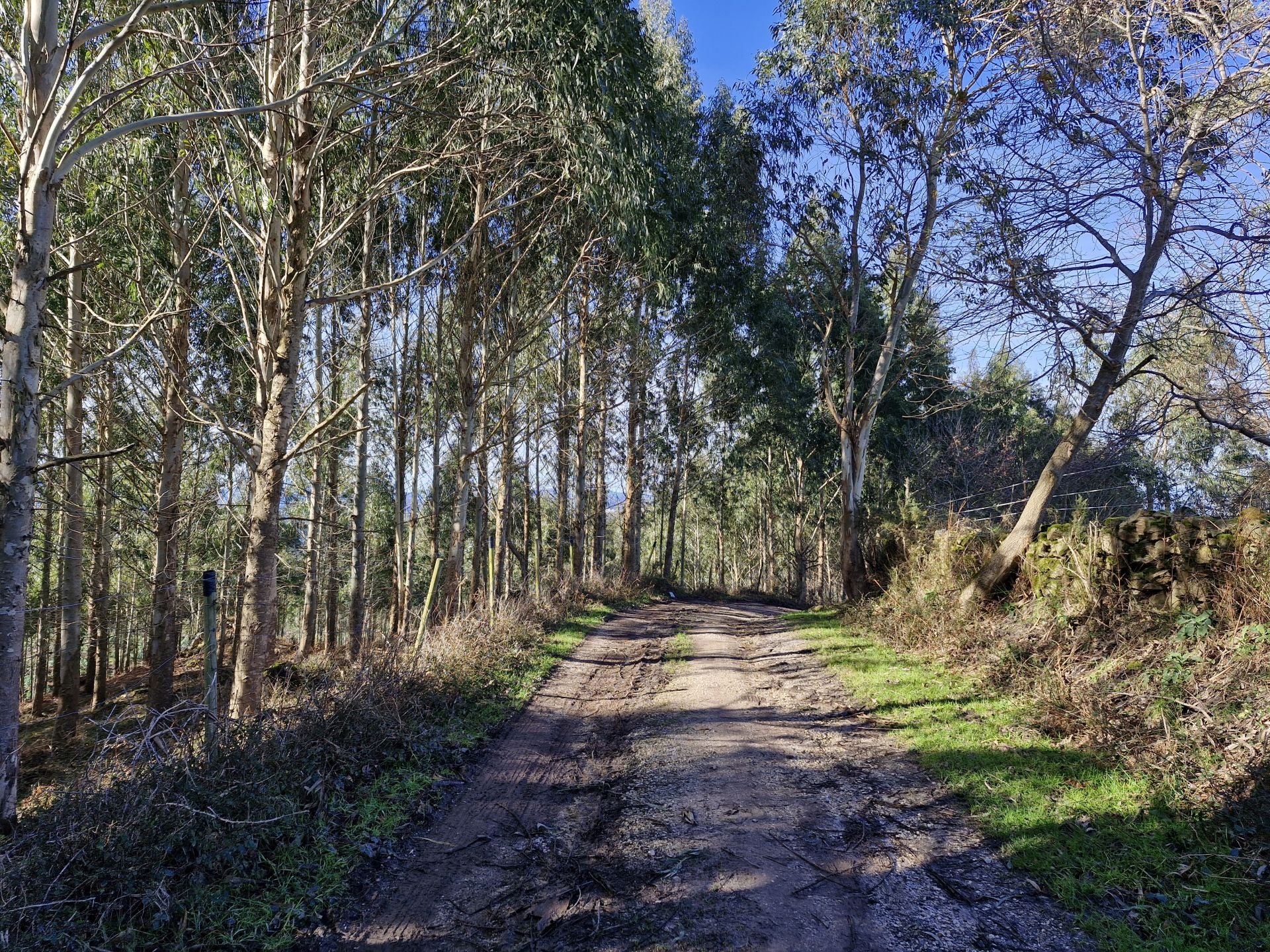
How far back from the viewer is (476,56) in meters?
7.62

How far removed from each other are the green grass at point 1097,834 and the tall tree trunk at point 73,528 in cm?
1128

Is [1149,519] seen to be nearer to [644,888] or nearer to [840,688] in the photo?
[840,688]

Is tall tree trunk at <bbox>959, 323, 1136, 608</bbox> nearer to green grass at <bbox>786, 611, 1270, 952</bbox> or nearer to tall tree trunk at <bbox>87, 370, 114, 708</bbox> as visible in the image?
green grass at <bbox>786, 611, 1270, 952</bbox>

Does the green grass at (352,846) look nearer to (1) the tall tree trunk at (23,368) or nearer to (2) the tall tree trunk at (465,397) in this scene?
(1) the tall tree trunk at (23,368)

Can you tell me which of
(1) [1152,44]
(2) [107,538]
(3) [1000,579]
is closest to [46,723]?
(2) [107,538]

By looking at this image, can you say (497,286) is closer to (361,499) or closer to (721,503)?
(361,499)

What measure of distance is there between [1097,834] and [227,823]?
4776 mm

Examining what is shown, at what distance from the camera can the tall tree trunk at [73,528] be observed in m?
10.7

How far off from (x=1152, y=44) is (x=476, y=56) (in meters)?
6.84

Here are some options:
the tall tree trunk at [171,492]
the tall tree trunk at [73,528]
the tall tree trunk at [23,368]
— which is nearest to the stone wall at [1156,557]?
the tall tree trunk at [23,368]

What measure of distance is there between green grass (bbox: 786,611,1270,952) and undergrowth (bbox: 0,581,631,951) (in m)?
3.63

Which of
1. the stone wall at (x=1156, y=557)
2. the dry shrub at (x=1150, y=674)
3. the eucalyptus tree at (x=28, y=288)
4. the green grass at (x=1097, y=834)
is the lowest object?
the green grass at (x=1097, y=834)

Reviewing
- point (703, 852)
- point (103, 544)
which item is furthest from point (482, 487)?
point (703, 852)

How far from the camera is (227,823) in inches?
149
